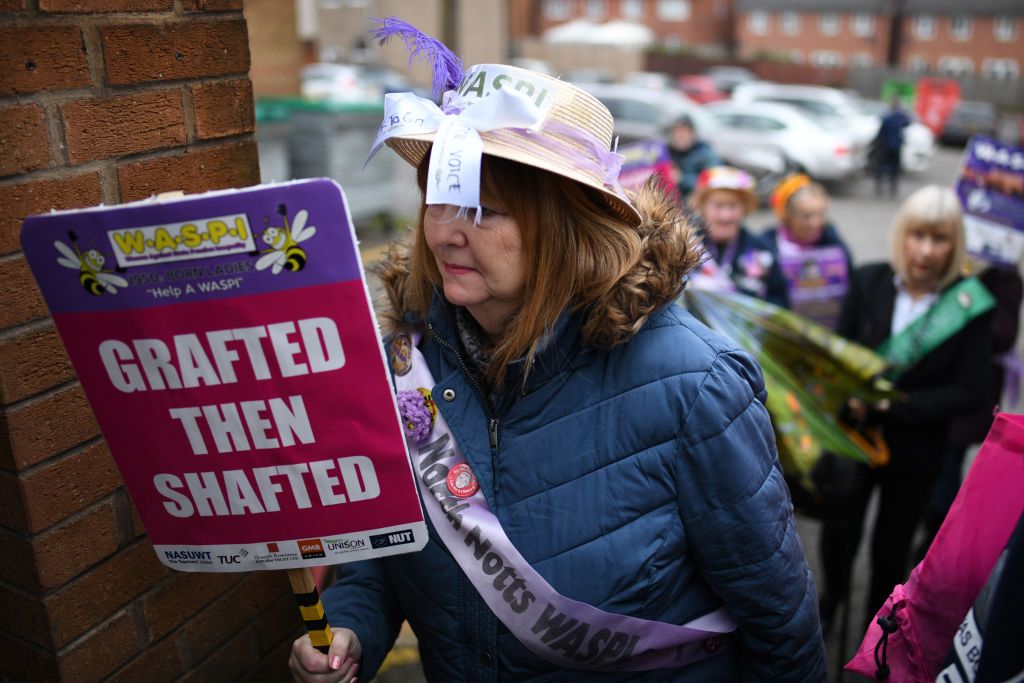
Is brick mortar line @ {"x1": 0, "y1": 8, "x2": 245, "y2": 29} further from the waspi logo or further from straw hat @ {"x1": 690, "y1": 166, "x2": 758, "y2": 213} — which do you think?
straw hat @ {"x1": 690, "y1": 166, "x2": 758, "y2": 213}

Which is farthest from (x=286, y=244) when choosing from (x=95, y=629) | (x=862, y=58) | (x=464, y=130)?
(x=862, y=58)

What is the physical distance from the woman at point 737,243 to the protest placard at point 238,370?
11.1 feet

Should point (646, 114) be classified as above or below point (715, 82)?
above

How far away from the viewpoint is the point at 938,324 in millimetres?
3375

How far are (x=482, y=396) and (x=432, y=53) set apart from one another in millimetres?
671

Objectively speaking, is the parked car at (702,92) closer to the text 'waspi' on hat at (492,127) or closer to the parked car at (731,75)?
the parked car at (731,75)

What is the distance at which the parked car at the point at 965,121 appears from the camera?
77.5 ft

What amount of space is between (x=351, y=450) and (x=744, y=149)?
16303 mm

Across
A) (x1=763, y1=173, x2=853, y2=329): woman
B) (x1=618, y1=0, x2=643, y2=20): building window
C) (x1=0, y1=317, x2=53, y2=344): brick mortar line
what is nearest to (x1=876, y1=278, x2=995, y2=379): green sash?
(x1=763, y1=173, x2=853, y2=329): woman

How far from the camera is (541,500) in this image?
5.36 ft

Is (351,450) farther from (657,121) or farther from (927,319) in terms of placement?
(657,121)

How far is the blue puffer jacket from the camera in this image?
62.9 inches

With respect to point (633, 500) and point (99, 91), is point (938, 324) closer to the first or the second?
point (633, 500)

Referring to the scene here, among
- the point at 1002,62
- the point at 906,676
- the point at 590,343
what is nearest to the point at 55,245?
the point at 590,343
